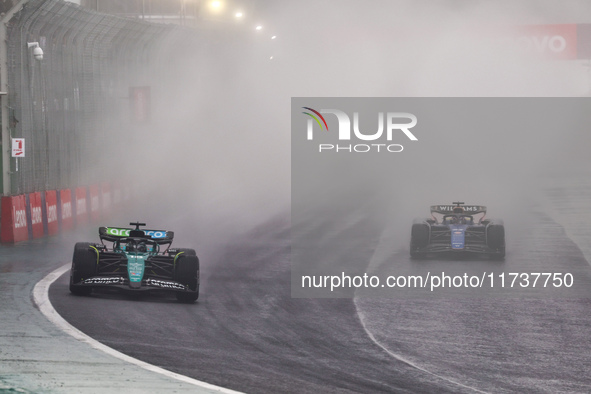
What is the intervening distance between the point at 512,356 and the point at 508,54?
52180mm

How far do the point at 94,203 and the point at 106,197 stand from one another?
1214 mm

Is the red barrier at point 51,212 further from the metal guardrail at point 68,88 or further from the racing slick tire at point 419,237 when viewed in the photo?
the racing slick tire at point 419,237

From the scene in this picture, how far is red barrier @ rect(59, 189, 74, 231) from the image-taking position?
859 inches

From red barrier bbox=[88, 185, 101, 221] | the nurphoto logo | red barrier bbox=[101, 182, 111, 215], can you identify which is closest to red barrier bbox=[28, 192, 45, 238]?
red barrier bbox=[88, 185, 101, 221]

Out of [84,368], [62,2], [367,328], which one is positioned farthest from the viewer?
[62,2]

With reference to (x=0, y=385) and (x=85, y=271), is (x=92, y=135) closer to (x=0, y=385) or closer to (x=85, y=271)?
(x=85, y=271)

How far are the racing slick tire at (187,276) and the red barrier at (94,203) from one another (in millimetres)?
11753

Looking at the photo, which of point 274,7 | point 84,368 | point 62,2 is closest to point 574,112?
point 274,7

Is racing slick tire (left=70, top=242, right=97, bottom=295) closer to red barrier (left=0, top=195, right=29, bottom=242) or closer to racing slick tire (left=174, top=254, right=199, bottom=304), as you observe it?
racing slick tire (left=174, top=254, right=199, bottom=304)

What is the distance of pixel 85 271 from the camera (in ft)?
41.9

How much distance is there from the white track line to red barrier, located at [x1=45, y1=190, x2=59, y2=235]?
599 centimetres

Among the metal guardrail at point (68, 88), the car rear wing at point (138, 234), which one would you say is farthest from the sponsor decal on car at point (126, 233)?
the metal guardrail at point (68, 88)

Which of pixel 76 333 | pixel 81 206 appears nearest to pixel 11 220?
pixel 81 206

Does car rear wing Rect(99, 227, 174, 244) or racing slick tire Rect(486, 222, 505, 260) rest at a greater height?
car rear wing Rect(99, 227, 174, 244)
